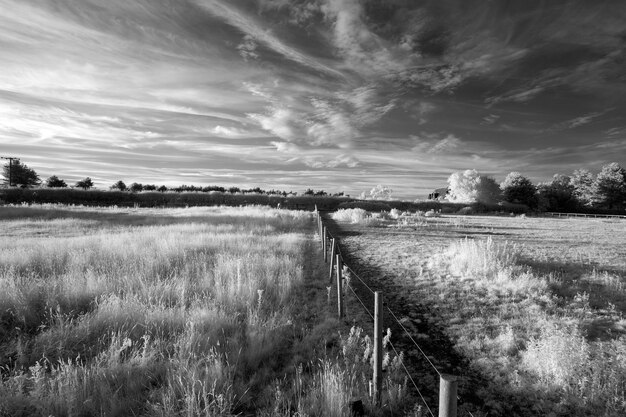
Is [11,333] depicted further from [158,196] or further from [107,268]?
[158,196]

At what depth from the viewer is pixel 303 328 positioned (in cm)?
632

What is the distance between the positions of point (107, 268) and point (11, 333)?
161 inches

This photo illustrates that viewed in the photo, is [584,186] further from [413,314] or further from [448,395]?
[448,395]

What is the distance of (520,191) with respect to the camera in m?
67.7

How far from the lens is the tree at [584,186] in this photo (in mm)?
69250

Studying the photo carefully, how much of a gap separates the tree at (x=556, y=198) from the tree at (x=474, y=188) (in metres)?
11.8

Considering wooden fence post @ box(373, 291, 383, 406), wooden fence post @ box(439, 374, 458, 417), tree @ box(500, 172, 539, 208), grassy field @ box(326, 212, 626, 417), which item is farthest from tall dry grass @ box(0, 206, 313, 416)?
tree @ box(500, 172, 539, 208)

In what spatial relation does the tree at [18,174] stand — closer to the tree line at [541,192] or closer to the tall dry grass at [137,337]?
the tall dry grass at [137,337]

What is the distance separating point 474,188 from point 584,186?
1257 inches

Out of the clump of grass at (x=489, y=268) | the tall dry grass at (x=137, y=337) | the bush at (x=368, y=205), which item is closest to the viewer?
the tall dry grass at (x=137, y=337)

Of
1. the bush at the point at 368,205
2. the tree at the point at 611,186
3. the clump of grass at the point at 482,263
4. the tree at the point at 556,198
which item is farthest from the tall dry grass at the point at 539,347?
the tree at the point at 611,186

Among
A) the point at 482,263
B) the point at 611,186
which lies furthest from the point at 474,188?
the point at 482,263

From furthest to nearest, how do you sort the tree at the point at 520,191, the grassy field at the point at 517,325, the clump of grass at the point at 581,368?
the tree at the point at 520,191, the grassy field at the point at 517,325, the clump of grass at the point at 581,368

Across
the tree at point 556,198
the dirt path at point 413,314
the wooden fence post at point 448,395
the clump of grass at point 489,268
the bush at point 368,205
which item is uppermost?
the tree at point 556,198
